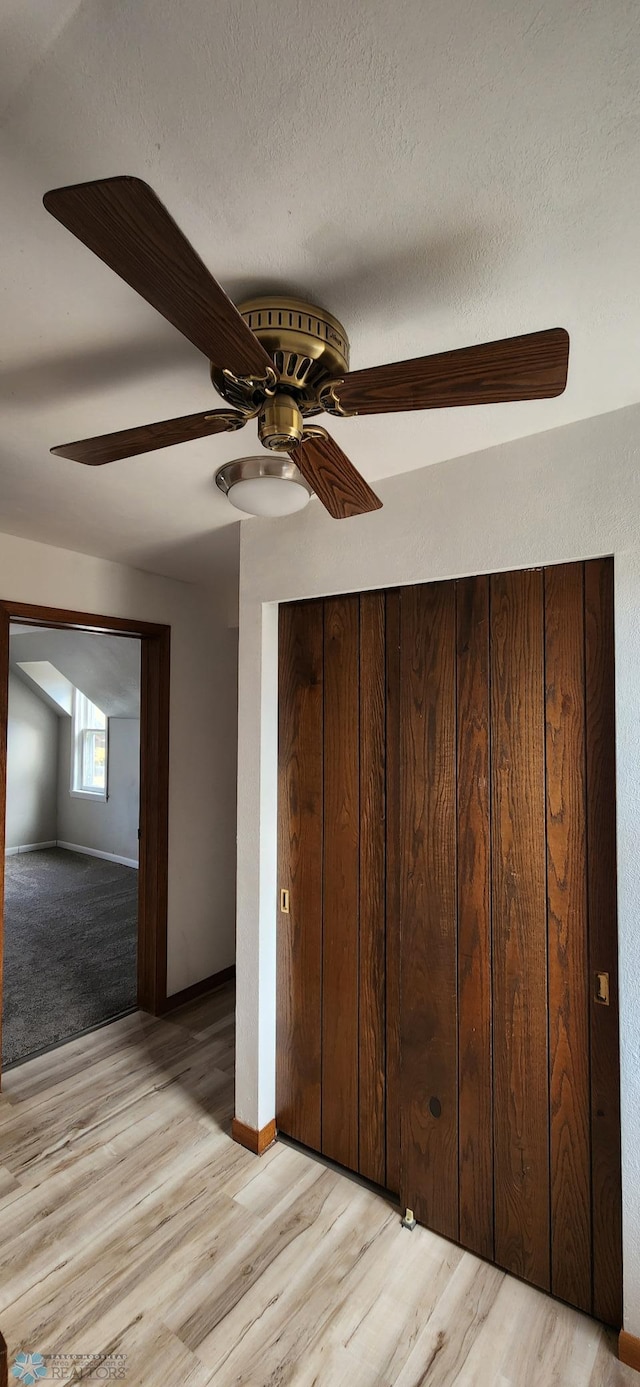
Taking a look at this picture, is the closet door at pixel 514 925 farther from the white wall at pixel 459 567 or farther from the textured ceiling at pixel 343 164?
the textured ceiling at pixel 343 164

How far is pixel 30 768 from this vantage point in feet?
21.9

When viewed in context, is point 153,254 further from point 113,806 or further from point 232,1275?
point 113,806

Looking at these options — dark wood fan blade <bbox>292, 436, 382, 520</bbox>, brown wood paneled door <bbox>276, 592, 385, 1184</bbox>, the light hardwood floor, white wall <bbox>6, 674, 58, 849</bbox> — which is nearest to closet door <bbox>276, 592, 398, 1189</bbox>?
brown wood paneled door <bbox>276, 592, 385, 1184</bbox>

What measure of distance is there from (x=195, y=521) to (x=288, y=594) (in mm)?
547

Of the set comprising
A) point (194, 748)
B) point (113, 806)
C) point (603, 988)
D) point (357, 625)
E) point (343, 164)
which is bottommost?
point (113, 806)

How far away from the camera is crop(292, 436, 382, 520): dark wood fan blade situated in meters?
1.13

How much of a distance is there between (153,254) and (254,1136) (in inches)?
102

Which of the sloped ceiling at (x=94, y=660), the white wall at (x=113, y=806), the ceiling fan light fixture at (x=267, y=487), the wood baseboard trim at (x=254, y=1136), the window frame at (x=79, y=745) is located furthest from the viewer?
the window frame at (x=79, y=745)

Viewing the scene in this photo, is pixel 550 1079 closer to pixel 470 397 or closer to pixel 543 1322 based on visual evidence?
pixel 543 1322

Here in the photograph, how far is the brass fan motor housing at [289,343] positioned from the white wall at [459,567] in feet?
2.57

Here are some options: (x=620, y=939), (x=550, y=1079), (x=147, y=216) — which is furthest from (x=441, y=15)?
(x=550, y=1079)

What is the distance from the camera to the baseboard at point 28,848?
653 cm

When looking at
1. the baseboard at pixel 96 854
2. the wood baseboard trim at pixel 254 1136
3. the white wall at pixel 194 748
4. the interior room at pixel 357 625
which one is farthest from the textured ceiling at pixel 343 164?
the baseboard at pixel 96 854

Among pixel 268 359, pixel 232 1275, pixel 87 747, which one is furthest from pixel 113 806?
pixel 268 359
